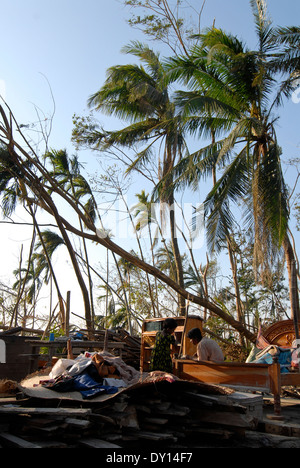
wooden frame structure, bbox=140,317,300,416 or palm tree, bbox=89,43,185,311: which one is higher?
palm tree, bbox=89,43,185,311

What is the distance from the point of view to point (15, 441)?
4.04m

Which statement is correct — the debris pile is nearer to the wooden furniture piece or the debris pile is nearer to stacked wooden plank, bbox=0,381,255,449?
stacked wooden plank, bbox=0,381,255,449

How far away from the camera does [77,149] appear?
60.0 feet

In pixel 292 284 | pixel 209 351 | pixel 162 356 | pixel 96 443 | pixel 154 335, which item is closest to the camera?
pixel 96 443

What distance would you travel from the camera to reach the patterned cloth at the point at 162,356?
21.5 feet

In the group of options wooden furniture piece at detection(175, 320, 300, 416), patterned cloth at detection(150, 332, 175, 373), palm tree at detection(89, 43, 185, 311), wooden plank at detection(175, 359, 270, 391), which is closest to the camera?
wooden furniture piece at detection(175, 320, 300, 416)

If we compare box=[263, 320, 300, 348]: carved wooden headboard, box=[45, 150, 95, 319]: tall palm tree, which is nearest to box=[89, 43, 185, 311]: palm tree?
box=[45, 150, 95, 319]: tall palm tree

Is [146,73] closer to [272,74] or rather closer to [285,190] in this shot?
[272,74]

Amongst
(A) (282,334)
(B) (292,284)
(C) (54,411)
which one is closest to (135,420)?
(C) (54,411)

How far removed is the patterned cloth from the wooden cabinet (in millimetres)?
2080

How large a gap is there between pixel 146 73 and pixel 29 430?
15116 mm

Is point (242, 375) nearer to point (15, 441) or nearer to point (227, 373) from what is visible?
point (227, 373)

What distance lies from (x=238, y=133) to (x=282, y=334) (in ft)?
16.4

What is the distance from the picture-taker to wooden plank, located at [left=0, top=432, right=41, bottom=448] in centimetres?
390
